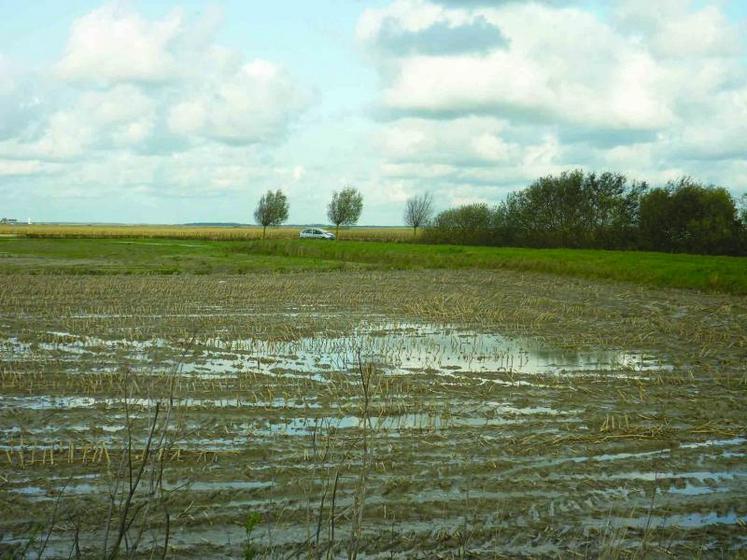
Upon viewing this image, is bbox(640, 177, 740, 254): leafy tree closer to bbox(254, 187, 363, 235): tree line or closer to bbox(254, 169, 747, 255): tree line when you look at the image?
bbox(254, 169, 747, 255): tree line

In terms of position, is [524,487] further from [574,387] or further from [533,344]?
[533,344]

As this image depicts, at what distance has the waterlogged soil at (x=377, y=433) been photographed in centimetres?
651

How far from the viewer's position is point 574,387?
13.3 metres

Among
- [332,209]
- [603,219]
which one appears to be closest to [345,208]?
[332,209]

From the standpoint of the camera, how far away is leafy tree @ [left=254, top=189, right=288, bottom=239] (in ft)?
363

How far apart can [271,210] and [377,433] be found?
103764mm

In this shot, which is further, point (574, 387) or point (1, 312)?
point (1, 312)

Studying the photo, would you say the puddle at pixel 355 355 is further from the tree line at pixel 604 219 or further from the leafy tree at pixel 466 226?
the leafy tree at pixel 466 226

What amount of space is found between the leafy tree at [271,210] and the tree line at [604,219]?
32846 millimetres

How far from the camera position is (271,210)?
111 meters

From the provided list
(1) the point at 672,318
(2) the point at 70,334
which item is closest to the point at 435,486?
(2) the point at 70,334

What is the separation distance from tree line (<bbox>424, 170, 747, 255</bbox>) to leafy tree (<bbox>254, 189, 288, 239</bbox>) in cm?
3285

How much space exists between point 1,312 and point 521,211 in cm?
5772

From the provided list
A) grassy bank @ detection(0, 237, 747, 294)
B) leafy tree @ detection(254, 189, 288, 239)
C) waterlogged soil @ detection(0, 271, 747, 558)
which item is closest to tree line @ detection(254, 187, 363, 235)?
leafy tree @ detection(254, 189, 288, 239)
